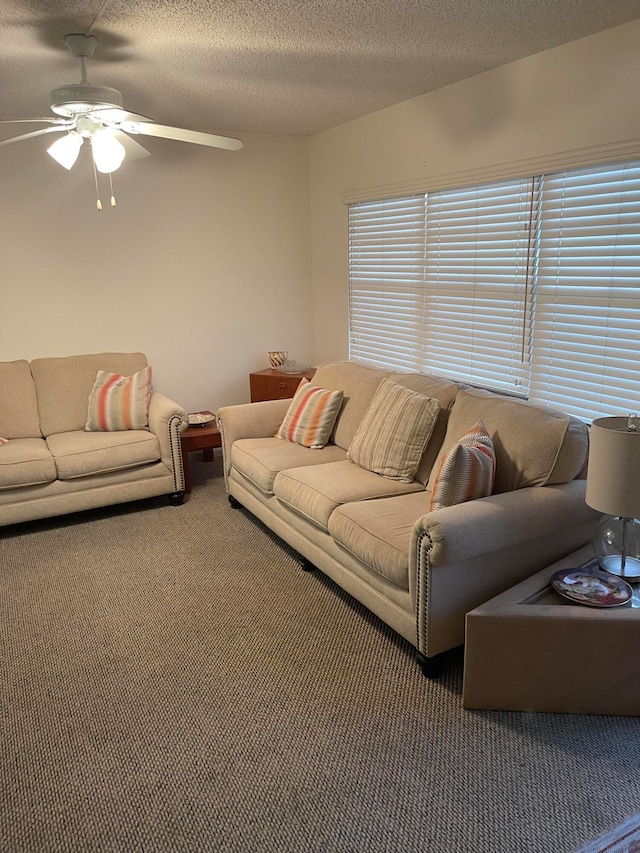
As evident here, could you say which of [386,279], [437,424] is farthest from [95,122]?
[386,279]

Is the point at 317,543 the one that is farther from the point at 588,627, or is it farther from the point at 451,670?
the point at 588,627

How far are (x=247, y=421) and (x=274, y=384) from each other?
104 centimetres

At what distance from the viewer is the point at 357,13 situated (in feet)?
8.66

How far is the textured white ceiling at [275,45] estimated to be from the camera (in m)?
2.57

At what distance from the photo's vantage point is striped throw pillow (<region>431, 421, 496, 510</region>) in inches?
100

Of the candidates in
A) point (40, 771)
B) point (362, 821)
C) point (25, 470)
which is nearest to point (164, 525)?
point (25, 470)

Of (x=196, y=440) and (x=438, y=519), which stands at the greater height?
(x=438, y=519)

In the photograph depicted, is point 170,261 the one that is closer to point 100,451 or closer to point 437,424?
point 100,451

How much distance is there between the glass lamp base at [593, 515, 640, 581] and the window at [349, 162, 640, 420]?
907 millimetres

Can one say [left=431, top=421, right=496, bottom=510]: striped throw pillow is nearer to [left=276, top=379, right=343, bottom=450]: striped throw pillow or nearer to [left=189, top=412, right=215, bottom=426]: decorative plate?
[left=276, top=379, right=343, bottom=450]: striped throw pillow

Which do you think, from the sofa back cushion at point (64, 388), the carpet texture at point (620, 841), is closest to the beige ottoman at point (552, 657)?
the carpet texture at point (620, 841)

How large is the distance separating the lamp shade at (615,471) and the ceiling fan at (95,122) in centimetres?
225

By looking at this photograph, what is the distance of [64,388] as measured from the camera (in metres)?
4.41

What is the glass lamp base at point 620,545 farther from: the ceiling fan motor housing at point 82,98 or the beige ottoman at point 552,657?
the ceiling fan motor housing at point 82,98
